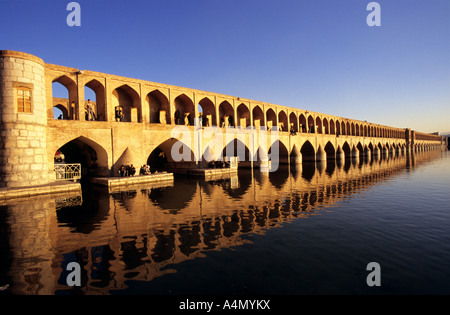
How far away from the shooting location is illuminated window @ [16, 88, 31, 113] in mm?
11188

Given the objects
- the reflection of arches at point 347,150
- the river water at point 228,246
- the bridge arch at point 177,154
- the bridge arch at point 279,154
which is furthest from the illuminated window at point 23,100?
the reflection of arches at point 347,150

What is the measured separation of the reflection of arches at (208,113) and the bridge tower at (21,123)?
1238 centimetres

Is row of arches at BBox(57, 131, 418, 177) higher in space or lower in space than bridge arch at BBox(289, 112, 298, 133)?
lower

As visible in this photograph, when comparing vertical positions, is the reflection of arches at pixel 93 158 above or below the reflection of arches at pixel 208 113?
below

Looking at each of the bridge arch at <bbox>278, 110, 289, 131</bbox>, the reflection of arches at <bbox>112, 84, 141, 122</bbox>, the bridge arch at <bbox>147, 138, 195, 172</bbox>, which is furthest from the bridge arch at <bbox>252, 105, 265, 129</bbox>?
the reflection of arches at <bbox>112, 84, 141, 122</bbox>

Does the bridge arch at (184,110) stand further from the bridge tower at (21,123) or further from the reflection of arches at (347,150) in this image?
the reflection of arches at (347,150)

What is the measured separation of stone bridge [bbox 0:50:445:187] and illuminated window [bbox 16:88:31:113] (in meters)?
0.04

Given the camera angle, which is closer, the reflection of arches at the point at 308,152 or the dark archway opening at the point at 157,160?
the dark archway opening at the point at 157,160

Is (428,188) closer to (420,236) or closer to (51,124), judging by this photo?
(420,236)

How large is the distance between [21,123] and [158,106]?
10.2m

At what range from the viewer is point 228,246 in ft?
15.7

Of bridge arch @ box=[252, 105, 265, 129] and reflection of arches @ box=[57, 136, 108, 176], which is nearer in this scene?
reflection of arches @ box=[57, 136, 108, 176]

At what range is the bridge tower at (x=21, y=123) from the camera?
35.3 feet

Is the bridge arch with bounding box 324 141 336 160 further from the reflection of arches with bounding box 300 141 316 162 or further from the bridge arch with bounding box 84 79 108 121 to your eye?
the bridge arch with bounding box 84 79 108 121
